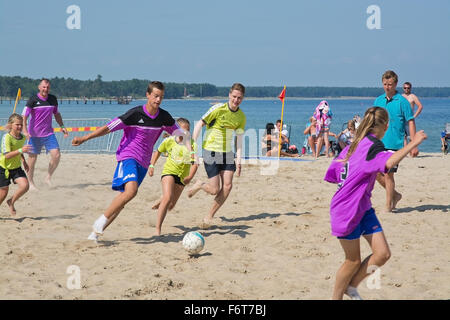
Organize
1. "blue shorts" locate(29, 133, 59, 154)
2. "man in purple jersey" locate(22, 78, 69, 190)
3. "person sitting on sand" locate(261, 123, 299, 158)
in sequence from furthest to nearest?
"person sitting on sand" locate(261, 123, 299, 158)
"blue shorts" locate(29, 133, 59, 154)
"man in purple jersey" locate(22, 78, 69, 190)

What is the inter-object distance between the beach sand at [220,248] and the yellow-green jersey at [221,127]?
3.80 feet

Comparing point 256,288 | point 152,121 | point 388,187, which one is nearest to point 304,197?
point 388,187

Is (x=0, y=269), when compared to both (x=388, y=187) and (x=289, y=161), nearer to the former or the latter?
(x=388, y=187)

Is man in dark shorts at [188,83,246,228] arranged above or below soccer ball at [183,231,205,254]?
above

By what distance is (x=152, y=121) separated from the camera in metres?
6.66

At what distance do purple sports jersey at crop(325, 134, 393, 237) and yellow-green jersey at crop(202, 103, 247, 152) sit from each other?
343 cm

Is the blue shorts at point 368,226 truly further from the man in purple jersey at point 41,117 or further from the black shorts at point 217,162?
the man in purple jersey at point 41,117

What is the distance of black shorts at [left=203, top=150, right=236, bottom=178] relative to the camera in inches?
300

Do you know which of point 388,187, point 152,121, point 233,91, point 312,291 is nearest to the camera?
point 312,291

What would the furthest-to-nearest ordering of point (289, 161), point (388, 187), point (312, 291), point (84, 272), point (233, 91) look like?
point (289, 161) < point (388, 187) < point (233, 91) < point (84, 272) < point (312, 291)

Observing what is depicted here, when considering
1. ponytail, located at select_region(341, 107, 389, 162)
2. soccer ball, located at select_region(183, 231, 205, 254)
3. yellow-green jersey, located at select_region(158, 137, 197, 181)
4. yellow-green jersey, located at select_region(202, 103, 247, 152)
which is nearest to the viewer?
ponytail, located at select_region(341, 107, 389, 162)

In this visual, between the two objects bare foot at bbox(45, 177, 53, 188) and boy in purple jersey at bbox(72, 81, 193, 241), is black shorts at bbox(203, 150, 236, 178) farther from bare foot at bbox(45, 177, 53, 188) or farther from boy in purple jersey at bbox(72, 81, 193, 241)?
bare foot at bbox(45, 177, 53, 188)

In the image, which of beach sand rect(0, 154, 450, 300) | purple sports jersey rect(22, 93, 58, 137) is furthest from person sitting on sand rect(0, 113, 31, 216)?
purple sports jersey rect(22, 93, 58, 137)
